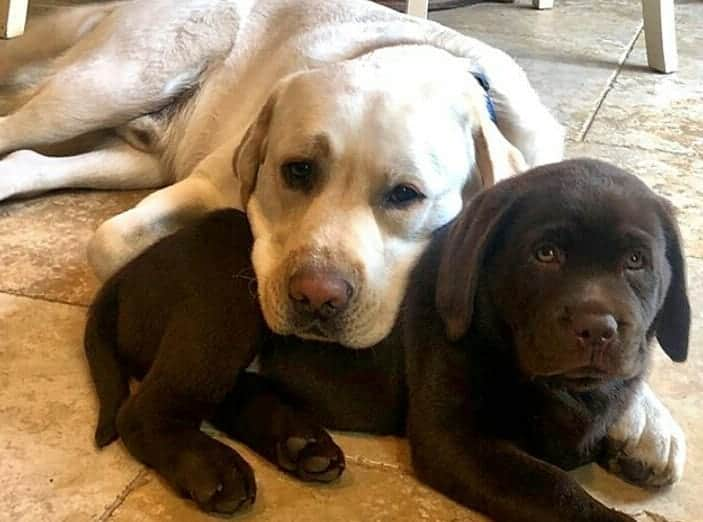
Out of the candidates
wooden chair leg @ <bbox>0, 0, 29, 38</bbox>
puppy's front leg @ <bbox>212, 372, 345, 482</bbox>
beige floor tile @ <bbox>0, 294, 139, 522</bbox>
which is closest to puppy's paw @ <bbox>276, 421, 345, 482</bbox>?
puppy's front leg @ <bbox>212, 372, 345, 482</bbox>

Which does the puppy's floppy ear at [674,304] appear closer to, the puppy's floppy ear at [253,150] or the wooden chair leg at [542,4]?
the puppy's floppy ear at [253,150]

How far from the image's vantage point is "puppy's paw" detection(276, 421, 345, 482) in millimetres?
1659

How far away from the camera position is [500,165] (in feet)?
6.80

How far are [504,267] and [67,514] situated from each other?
73 cm

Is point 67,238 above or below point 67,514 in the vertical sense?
below

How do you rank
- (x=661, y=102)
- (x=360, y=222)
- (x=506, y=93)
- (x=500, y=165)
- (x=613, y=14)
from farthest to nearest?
→ (x=613, y=14)
(x=661, y=102)
(x=506, y=93)
(x=500, y=165)
(x=360, y=222)

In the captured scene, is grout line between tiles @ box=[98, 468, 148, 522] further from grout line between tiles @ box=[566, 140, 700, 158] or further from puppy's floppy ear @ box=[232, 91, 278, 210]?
grout line between tiles @ box=[566, 140, 700, 158]

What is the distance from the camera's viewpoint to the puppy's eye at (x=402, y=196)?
1.91 meters

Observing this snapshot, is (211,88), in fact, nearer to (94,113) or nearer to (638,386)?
(94,113)

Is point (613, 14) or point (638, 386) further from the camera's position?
point (613, 14)

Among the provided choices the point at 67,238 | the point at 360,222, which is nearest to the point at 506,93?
the point at 360,222

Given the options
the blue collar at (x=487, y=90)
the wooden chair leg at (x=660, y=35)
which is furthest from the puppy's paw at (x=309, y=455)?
the wooden chair leg at (x=660, y=35)

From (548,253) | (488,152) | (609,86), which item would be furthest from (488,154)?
(609,86)

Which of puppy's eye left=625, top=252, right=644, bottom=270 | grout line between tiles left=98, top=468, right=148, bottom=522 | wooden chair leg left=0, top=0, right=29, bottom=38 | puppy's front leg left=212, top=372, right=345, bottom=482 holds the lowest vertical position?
wooden chair leg left=0, top=0, right=29, bottom=38
